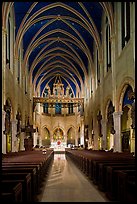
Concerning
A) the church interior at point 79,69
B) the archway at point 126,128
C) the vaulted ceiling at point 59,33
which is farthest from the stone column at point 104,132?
the vaulted ceiling at point 59,33

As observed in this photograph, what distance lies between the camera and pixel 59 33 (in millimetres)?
34781

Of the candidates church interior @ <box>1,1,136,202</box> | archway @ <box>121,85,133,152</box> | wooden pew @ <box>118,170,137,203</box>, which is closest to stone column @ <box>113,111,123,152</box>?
church interior @ <box>1,1,136,202</box>

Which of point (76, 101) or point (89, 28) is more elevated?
point (89, 28)

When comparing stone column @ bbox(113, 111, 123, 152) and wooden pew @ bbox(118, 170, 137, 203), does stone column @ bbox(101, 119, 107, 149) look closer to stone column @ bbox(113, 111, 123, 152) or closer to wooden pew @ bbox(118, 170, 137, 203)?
stone column @ bbox(113, 111, 123, 152)

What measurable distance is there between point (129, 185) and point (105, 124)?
821 inches

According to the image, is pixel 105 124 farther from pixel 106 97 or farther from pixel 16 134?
pixel 16 134

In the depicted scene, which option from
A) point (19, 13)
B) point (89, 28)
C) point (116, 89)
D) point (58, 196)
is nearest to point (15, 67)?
point (19, 13)

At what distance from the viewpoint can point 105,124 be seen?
86.1 feet

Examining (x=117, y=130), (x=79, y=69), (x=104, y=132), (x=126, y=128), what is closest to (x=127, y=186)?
(x=117, y=130)

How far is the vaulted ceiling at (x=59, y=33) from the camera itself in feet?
86.1

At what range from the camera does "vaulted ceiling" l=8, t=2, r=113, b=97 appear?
1033 inches

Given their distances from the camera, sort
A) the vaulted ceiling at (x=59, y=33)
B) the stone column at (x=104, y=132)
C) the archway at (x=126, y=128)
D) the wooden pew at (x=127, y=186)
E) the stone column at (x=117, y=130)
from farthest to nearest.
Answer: the vaulted ceiling at (x=59, y=33) → the stone column at (x=104, y=132) → the stone column at (x=117, y=130) → the archway at (x=126, y=128) → the wooden pew at (x=127, y=186)

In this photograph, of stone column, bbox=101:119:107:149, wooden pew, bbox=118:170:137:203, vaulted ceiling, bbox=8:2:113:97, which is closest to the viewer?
wooden pew, bbox=118:170:137:203

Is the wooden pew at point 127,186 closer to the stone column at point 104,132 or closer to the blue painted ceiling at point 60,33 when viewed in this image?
the stone column at point 104,132
